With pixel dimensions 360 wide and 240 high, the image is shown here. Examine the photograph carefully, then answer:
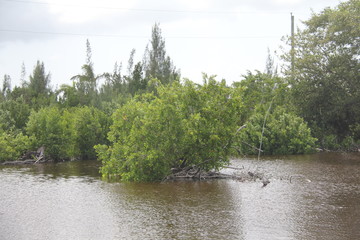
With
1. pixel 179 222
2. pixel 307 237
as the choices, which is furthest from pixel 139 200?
pixel 307 237

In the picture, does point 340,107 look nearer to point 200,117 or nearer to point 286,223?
point 200,117

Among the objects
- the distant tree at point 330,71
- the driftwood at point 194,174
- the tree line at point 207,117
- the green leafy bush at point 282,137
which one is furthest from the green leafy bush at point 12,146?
the distant tree at point 330,71

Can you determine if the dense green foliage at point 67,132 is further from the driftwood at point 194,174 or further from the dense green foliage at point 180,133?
the driftwood at point 194,174

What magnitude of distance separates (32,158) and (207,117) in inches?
552

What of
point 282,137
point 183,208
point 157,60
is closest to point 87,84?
point 157,60

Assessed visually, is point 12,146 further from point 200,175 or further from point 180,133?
point 200,175

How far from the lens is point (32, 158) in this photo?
26.7 m

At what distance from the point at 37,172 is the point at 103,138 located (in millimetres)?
7929

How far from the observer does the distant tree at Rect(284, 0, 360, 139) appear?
102 feet

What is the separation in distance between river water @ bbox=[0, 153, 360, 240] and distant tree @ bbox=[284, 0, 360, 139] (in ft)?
46.7

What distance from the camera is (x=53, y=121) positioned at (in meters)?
26.5

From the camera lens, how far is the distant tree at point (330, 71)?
31.0m

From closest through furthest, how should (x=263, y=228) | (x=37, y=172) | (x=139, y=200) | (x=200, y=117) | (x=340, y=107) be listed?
(x=263, y=228)
(x=139, y=200)
(x=200, y=117)
(x=37, y=172)
(x=340, y=107)

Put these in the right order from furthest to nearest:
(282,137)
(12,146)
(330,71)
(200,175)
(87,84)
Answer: (87,84) < (330,71) < (282,137) < (12,146) < (200,175)
